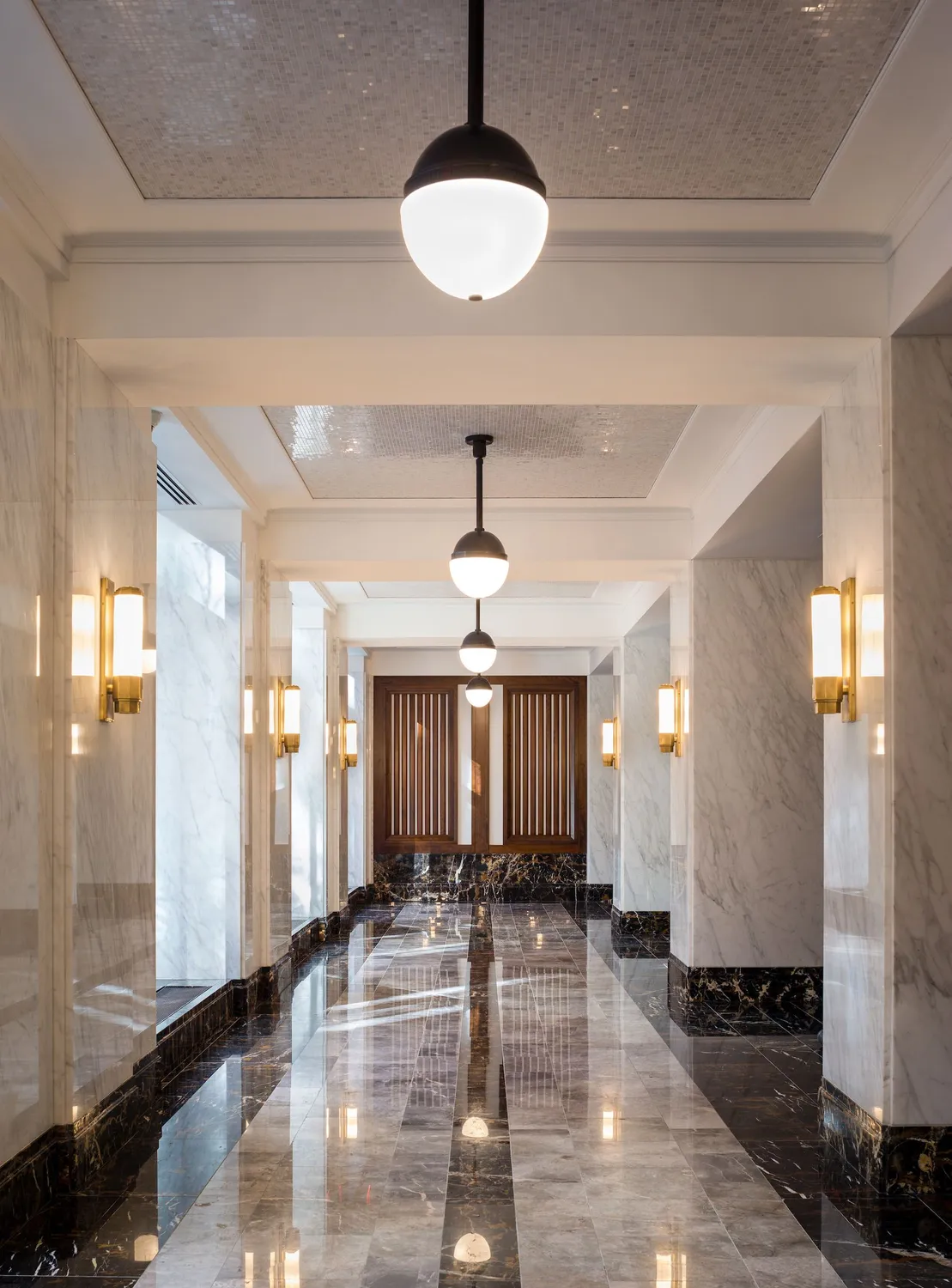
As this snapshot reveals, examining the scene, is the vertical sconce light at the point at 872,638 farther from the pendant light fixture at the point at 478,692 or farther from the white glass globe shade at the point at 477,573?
the pendant light fixture at the point at 478,692

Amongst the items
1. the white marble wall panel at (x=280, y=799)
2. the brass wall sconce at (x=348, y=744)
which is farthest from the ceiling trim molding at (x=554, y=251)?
the brass wall sconce at (x=348, y=744)

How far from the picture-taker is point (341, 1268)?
350 cm

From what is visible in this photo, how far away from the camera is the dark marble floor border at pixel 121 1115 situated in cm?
381

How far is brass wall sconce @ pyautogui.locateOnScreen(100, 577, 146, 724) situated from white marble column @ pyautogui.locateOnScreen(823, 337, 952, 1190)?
2815 millimetres

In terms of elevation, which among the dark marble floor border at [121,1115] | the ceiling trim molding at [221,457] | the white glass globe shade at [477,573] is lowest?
the dark marble floor border at [121,1115]

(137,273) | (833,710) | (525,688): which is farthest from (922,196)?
(525,688)

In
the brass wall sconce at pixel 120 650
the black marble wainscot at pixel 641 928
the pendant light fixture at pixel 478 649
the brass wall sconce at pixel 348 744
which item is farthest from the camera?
the brass wall sconce at pixel 348 744

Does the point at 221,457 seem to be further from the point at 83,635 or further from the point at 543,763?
the point at 543,763

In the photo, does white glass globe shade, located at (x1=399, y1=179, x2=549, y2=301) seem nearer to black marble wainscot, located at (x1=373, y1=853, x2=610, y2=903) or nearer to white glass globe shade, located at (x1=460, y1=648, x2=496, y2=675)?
white glass globe shade, located at (x1=460, y1=648, x2=496, y2=675)

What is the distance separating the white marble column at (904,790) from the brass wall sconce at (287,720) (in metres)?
4.89

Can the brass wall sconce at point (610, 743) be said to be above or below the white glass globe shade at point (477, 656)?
below

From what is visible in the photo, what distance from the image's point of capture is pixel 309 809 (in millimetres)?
11477

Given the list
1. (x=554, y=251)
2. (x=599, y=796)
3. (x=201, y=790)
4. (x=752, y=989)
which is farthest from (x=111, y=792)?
(x=599, y=796)

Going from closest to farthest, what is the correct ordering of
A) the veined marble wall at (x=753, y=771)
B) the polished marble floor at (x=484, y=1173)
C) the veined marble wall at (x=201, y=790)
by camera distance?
the polished marble floor at (x=484, y=1173) → the veined marble wall at (x=201, y=790) → the veined marble wall at (x=753, y=771)
